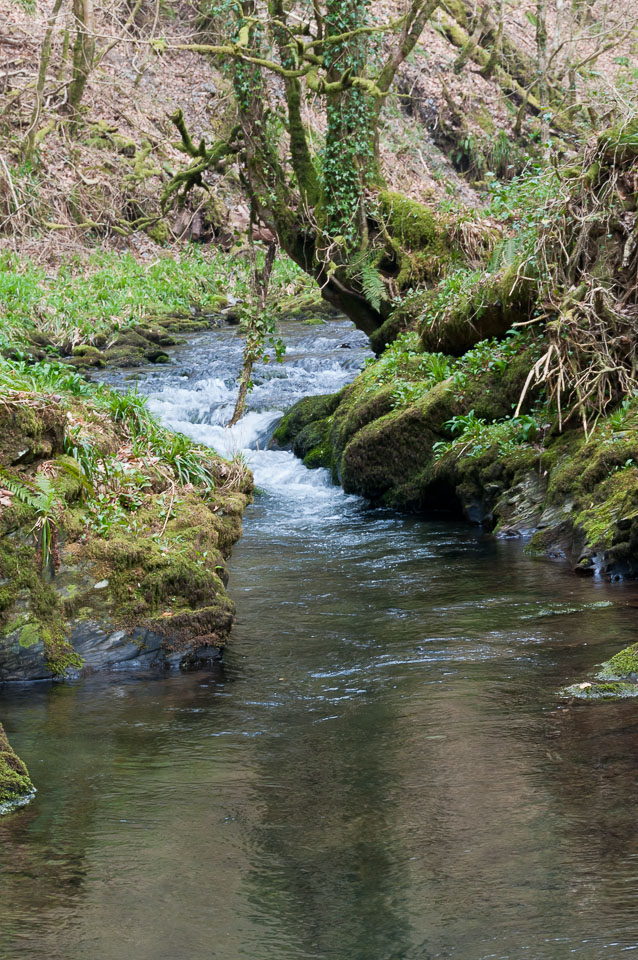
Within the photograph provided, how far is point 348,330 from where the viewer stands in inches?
808

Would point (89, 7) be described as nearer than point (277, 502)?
No

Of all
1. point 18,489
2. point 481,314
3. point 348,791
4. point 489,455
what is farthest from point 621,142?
point 348,791

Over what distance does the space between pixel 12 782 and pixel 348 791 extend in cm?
142

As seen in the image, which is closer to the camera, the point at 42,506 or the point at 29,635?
the point at 29,635

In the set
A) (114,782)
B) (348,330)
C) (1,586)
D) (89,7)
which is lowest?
(114,782)

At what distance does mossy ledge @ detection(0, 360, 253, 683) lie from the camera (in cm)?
611

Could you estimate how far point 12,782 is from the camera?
4059 mm

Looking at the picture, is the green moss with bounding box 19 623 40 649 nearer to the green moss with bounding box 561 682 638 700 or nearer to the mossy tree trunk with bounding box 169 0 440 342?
the green moss with bounding box 561 682 638 700

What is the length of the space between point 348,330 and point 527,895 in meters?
18.0

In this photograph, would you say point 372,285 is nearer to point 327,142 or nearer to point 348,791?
point 327,142

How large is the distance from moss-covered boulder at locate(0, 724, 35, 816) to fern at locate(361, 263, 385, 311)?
10.2 m

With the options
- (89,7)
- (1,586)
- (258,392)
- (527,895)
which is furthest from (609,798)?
(89,7)

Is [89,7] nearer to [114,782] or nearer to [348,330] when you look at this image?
[348,330]

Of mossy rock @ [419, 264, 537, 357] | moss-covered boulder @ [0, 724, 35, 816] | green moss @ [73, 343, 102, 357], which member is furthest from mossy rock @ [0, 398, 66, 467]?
green moss @ [73, 343, 102, 357]
